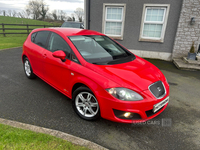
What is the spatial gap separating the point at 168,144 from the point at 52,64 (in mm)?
2763

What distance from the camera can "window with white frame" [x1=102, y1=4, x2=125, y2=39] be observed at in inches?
331

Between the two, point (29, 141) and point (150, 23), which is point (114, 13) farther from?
point (29, 141)

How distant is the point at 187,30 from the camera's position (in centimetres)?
748

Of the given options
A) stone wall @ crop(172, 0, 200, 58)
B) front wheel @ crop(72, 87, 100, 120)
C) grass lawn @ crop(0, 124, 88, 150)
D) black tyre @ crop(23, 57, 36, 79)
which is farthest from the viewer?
stone wall @ crop(172, 0, 200, 58)

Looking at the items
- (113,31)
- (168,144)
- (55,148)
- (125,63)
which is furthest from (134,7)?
(55,148)

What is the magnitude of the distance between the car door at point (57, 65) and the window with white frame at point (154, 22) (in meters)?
6.08

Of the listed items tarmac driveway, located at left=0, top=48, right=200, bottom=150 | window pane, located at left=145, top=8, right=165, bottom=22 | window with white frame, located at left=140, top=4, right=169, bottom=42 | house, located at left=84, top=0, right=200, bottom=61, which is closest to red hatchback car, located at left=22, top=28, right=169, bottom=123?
tarmac driveway, located at left=0, top=48, right=200, bottom=150

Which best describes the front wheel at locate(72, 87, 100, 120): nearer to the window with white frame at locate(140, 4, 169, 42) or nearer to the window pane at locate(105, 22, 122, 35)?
the window with white frame at locate(140, 4, 169, 42)

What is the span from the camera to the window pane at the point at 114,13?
27.8ft

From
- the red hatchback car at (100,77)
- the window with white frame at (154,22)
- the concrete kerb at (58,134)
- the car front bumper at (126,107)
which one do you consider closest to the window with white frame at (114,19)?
the window with white frame at (154,22)

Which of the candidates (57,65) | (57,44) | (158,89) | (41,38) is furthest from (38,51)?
(158,89)

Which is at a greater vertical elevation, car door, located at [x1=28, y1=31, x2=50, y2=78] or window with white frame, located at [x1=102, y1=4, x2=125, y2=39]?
window with white frame, located at [x1=102, y1=4, x2=125, y2=39]

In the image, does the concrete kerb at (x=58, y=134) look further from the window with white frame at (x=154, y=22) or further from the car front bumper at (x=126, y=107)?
the window with white frame at (x=154, y=22)

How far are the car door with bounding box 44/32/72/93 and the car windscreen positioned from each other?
0.28 metres
